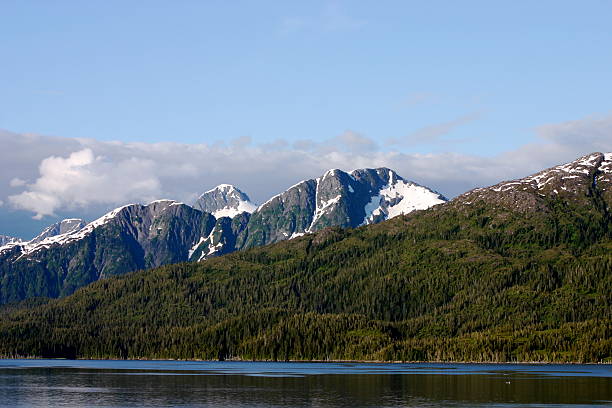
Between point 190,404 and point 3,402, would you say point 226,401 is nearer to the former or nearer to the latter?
point 190,404

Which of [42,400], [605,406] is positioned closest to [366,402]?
[605,406]

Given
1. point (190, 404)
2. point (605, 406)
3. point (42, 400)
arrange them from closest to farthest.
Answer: point (605, 406) < point (190, 404) < point (42, 400)

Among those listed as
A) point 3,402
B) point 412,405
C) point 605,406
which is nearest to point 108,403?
point 3,402

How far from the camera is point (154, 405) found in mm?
175875

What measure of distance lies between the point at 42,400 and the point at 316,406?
66313 millimetres

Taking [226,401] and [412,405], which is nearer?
[412,405]

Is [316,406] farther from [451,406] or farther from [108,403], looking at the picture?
[108,403]

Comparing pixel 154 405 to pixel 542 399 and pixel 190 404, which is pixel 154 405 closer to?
pixel 190 404

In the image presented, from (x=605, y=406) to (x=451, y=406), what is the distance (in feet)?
99.4

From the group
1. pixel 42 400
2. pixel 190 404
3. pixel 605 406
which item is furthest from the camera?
pixel 42 400

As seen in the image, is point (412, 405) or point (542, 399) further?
point (542, 399)

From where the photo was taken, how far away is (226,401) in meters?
184

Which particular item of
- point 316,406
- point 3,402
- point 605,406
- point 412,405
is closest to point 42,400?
point 3,402

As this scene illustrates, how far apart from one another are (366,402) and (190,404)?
1481 inches
